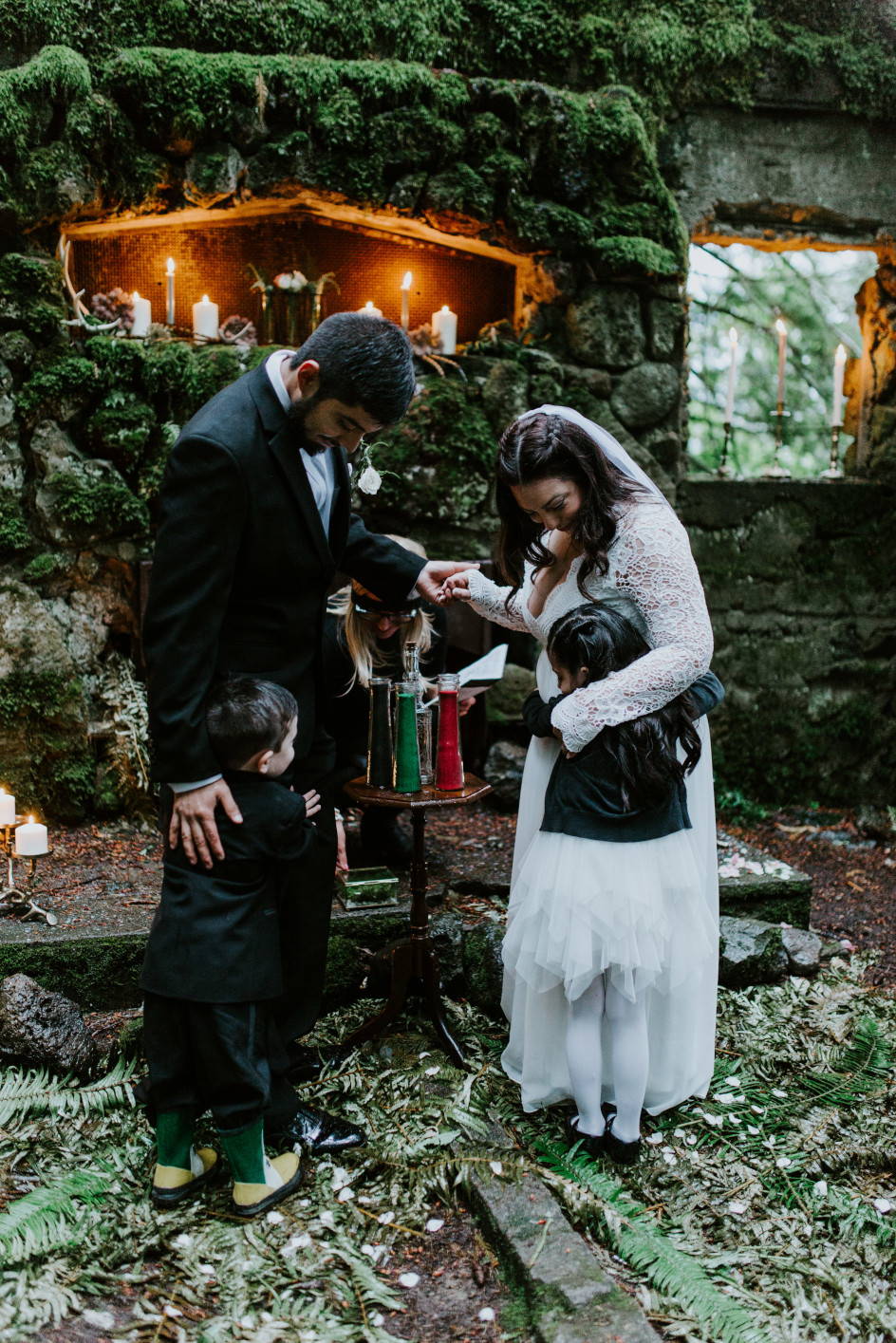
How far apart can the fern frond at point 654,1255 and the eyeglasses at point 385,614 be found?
1666 mm

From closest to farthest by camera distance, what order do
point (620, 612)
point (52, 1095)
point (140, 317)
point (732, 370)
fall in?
point (620, 612) → point (52, 1095) → point (140, 317) → point (732, 370)

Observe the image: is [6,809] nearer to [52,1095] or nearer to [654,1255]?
[52,1095]

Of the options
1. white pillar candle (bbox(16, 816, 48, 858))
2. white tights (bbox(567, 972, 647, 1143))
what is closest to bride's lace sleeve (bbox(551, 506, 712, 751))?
white tights (bbox(567, 972, 647, 1143))

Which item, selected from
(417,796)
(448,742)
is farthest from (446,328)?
(417,796)

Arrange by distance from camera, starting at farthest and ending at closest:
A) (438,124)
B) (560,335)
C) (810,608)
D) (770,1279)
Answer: (810,608) → (560,335) → (438,124) → (770,1279)

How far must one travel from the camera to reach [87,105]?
448 cm

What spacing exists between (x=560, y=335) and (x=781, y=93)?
1.82m

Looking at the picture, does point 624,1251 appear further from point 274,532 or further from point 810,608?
point 810,608

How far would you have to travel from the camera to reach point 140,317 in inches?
193

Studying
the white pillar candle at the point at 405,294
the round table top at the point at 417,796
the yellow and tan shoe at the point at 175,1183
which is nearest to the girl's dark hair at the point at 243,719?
the round table top at the point at 417,796

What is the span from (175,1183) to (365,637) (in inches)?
70.2

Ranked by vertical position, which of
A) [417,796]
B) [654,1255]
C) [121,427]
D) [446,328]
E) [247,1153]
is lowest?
[654,1255]

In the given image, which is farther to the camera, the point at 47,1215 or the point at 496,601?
the point at 496,601

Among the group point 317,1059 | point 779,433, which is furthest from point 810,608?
point 317,1059
